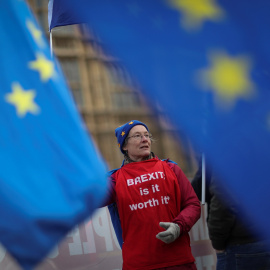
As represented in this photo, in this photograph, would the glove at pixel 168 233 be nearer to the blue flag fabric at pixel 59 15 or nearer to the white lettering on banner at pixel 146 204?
the white lettering on banner at pixel 146 204

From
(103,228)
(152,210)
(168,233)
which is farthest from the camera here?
(103,228)

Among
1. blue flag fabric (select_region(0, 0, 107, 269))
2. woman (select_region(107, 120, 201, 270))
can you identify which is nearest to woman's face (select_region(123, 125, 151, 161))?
woman (select_region(107, 120, 201, 270))

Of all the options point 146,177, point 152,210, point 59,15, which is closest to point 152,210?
point 152,210

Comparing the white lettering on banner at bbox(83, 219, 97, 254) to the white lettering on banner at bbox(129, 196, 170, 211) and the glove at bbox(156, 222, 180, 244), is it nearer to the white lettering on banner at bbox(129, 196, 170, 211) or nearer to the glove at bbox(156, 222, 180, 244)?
the white lettering on banner at bbox(129, 196, 170, 211)

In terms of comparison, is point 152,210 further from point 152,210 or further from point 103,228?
point 103,228

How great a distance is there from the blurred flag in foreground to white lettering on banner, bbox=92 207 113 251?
151cm

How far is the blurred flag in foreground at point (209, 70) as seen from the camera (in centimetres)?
183

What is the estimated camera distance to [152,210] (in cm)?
270

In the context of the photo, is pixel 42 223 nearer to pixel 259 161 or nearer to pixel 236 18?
pixel 259 161

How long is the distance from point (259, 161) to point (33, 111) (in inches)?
31.6

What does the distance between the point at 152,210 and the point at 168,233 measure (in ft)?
0.61

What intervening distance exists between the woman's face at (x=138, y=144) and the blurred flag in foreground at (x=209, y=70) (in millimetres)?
1022

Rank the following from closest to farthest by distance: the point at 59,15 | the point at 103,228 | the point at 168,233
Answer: the point at 168,233
the point at 59,15
the point at 103,228

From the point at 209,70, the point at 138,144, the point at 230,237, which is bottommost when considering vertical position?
the point at 230,237
